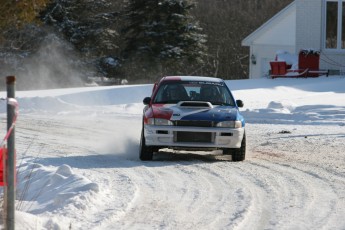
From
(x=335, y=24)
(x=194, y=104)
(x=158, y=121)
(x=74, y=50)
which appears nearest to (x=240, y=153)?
(x=194, y=104)

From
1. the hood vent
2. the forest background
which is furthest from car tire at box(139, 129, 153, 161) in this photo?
the forest background

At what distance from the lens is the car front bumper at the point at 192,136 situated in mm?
12836

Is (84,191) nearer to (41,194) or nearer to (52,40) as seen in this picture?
(41,194)

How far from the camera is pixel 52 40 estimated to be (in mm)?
46656

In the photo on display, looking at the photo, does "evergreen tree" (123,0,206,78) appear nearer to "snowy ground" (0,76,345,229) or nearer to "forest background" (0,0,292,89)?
"forest background" (0,0,292,89)

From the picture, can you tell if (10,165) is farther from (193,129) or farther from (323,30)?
(323,30)

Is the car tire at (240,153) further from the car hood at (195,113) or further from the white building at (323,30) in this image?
the white building at (323,30)

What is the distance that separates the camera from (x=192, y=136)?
1286 centimetres

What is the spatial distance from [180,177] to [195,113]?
2.03 m

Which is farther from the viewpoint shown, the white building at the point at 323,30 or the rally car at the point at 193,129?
the white building at the point at 323,30

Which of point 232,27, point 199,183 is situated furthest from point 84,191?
point 232,27

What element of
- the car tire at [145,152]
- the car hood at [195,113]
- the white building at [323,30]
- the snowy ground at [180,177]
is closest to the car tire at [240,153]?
the snowy ground at [180,177]

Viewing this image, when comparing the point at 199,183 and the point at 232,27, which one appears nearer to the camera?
the point at 199,183

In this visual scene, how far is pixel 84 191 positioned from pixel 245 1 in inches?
2122
